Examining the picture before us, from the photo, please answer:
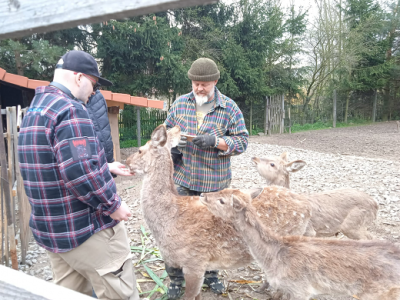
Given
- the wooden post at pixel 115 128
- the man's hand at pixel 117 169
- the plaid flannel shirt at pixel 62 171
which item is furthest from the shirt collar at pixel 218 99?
the wooden post at pixel 115 128

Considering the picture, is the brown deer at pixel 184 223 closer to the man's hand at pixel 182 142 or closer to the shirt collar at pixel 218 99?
the man's hand at pixel 182 142

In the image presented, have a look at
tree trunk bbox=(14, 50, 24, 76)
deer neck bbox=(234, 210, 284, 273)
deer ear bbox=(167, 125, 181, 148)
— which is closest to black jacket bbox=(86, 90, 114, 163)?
deer ear bbox=(167, 125, 181, 148)

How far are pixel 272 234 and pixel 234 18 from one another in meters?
17.1

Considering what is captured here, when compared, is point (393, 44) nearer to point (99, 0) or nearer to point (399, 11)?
point (399, 11)

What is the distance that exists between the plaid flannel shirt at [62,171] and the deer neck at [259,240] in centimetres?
137

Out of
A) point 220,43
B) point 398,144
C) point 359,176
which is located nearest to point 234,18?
point 220,43

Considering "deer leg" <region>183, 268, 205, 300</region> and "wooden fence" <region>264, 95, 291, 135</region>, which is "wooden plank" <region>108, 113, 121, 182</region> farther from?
"wooden fence" <region>264, 95, 291, 135</region>

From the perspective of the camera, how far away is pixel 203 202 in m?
3.08

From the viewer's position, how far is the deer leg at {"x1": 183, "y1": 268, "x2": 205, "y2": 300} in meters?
3.07

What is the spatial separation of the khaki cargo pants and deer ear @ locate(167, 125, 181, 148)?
1.18 m

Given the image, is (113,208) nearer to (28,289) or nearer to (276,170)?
(28,289)

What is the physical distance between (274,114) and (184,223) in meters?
17.4

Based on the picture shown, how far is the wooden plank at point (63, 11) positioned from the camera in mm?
926

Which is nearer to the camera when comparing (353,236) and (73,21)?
(73,21)
